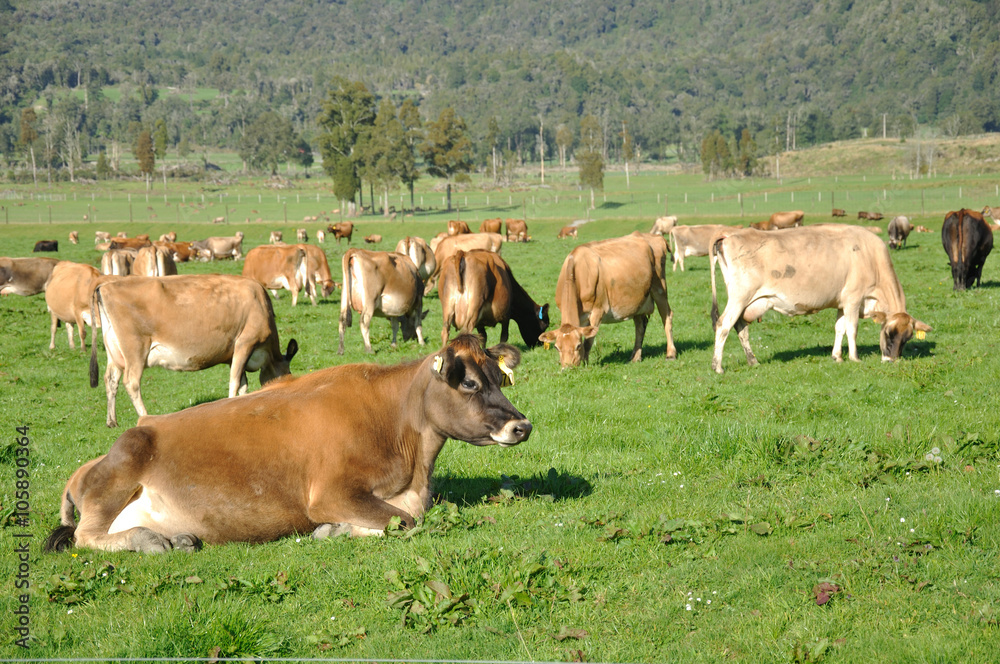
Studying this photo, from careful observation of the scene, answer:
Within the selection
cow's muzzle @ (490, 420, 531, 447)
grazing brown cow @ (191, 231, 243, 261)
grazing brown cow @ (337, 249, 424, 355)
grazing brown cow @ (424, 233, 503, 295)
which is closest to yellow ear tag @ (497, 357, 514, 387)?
cow's muzzle @ (490, 420, 531, 447)

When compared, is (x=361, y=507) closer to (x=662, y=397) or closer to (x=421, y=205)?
(x=662, y=397)

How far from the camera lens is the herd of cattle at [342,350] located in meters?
6.59

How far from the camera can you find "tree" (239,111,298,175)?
540ft

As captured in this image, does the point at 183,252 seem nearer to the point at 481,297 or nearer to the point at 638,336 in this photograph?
the point at 481,297

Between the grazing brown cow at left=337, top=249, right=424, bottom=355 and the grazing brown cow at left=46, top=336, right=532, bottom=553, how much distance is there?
37.6 feet

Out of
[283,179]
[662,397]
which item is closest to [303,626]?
[662,397]

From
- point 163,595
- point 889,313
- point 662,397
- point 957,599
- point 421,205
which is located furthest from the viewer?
point 421,205

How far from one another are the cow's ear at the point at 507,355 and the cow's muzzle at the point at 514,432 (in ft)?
1.97

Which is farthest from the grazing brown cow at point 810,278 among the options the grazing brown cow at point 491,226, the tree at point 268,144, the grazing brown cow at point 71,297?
the tree at point 268,144

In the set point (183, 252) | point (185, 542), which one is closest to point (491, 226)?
point (183, 252)

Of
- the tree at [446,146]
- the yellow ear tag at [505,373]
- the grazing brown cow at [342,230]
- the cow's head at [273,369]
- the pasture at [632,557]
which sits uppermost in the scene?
the tree at [446,146]

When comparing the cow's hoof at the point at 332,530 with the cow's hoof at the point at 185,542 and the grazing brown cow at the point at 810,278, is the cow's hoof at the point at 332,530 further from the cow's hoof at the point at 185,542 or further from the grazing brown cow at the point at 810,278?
the grazing brown cow at the point at 810,278

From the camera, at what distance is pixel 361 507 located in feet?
21.7

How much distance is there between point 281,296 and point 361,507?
78.8 feet
